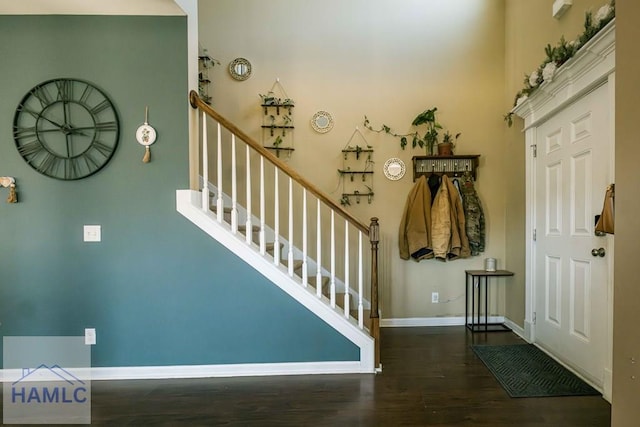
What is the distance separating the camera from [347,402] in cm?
192

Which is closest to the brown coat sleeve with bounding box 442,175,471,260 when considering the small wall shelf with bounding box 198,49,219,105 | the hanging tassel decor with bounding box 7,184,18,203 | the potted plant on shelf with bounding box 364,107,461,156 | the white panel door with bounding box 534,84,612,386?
the potted plant on shelf with bounding box 364,107,461,156

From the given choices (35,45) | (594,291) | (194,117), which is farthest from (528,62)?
(35,45)

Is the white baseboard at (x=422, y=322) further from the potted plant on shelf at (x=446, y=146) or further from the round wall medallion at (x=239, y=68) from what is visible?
the round wall medallion at (x=239, y=68)

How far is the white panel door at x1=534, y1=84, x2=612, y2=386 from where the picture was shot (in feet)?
6.59

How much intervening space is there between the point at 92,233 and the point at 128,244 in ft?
0.88

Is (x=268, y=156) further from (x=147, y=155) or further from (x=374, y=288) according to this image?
(x=374, y=288)

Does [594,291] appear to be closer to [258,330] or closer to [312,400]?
[312,400]

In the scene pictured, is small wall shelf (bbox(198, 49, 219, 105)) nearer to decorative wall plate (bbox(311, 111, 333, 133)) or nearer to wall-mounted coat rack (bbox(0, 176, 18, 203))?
decorative wall plate (bbox(311, 111, 333, 133))

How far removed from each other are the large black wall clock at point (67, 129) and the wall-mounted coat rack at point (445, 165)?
2741 millimetres

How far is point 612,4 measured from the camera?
1.75m

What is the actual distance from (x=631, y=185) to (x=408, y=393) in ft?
5.76

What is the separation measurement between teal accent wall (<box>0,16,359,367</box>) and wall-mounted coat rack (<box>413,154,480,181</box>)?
1.98 m

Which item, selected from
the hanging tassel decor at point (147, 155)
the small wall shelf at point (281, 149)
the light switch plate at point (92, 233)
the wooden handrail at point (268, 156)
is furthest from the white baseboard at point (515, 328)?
the light switch plate at point (92, 233)

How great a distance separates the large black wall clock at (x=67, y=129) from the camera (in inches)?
85.4
